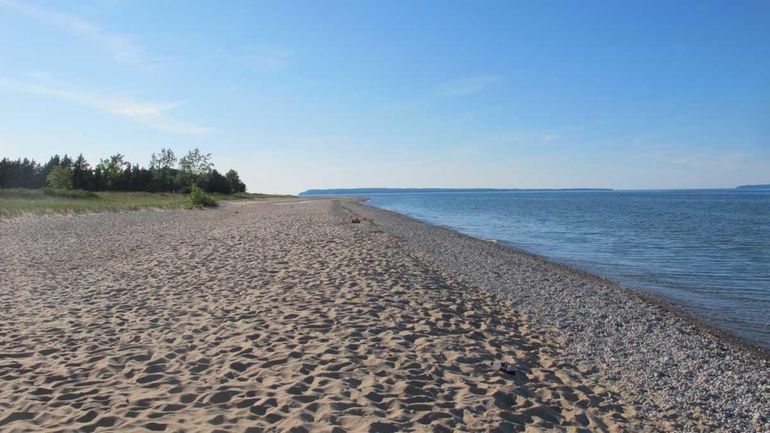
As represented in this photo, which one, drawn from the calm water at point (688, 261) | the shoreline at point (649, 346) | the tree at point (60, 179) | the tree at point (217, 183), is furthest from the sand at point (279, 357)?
the tree at point (217, 183)

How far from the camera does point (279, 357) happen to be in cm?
705

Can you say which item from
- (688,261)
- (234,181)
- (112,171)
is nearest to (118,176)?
(112,171)

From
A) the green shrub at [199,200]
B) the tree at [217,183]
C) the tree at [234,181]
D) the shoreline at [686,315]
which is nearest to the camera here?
the shoreline at [686,315]

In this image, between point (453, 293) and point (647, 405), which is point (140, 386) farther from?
point (453, 293)

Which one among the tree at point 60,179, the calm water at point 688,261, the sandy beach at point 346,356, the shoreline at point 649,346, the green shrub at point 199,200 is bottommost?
the calm water at point 688,261

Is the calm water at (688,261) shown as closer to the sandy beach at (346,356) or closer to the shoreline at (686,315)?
the shoreline at (686,315)

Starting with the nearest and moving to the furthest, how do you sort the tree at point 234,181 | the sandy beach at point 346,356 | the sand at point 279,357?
the sand at point 279,357, the sandy beach at point 346,356, the tree at point 234,181

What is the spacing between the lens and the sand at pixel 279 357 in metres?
5.36

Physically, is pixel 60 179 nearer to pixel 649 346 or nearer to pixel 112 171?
pixel 112 171

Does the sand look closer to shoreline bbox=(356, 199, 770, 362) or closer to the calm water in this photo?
shoreline bbox=(356, 199, 770, 362)

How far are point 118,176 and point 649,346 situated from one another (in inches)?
4014

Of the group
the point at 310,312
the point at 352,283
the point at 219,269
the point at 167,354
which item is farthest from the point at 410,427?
the point at 219,269

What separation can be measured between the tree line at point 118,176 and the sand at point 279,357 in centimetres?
7509

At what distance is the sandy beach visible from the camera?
548cm
